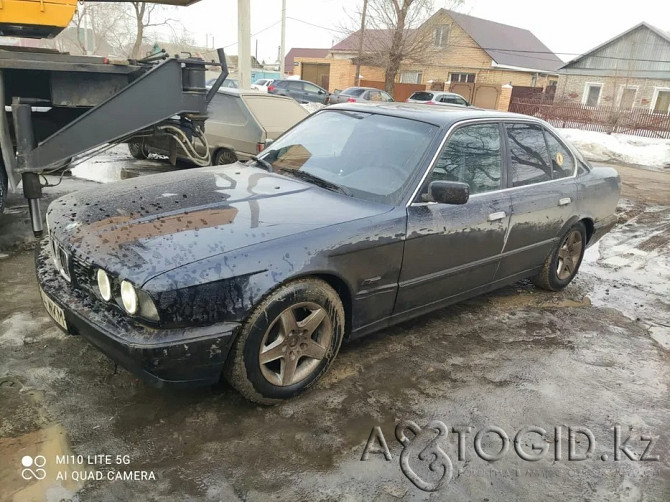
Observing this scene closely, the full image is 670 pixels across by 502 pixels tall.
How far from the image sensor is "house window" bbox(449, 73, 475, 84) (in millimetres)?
36219

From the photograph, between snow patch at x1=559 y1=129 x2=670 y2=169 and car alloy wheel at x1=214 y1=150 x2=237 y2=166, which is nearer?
car alloy wheel at x1=214 y1=150 x2=237 y2=166

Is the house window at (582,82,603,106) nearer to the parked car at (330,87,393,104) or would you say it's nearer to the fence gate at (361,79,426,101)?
the fence gate at (361,79,426,101)

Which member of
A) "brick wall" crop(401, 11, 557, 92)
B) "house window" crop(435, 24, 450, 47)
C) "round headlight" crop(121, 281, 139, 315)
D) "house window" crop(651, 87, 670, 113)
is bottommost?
→ "round headlight" crop(121, 281, 139, 315)

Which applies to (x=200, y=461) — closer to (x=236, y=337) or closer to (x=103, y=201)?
(x=236, y=337)

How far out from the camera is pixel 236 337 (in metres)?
2.60

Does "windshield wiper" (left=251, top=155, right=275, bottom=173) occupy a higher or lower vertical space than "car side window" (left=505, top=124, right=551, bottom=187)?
lower

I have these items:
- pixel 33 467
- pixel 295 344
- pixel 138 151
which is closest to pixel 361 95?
pixel 138 151

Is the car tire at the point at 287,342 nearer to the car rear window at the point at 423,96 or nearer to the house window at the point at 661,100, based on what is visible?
the car rear window at the point at 423,96

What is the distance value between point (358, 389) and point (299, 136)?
6.73 ft

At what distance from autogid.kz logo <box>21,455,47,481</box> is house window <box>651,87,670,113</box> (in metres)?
37.0

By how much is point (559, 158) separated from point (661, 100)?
3359cm

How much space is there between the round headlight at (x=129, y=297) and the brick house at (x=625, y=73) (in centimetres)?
3517

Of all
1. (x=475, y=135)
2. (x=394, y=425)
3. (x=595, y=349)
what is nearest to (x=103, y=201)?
(x=394, y=425)

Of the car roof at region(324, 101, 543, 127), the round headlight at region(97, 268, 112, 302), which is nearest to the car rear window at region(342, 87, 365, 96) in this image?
the car roof at region(324, 101, 543, 127)
